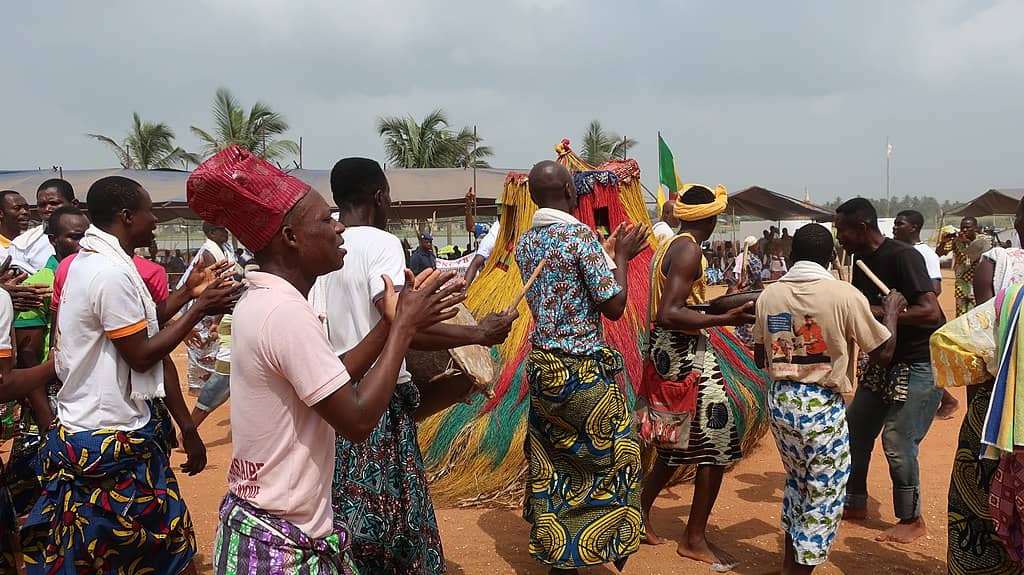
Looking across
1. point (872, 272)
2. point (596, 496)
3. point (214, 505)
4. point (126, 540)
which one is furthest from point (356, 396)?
point (214, 505)

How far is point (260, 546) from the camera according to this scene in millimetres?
1785

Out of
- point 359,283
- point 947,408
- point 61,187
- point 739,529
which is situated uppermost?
point 61,187

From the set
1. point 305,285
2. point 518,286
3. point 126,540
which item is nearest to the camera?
point 305,285

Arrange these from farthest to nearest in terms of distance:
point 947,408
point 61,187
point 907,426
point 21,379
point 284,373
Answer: point 947,408
point 61,187
point 907,426
point 21,379
point 284,373

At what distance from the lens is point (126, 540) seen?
108 inches

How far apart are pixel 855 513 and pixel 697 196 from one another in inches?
88.7

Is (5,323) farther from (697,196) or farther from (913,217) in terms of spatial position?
(913,217)

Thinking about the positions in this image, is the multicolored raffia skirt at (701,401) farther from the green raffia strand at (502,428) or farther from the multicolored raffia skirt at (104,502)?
the multicolored raffia skirt at (104,502)

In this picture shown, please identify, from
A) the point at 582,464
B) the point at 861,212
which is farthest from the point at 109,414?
the point at 861,212

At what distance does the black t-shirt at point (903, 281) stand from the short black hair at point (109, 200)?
11.9 ft

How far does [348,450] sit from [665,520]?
2591mm

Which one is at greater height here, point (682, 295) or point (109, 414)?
point (682, 295)

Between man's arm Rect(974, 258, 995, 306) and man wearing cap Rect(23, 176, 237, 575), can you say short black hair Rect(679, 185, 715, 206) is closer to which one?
Answer: man's arm Rect(974, 258, 995, 306)

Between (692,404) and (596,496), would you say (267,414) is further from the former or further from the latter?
(692,404)
